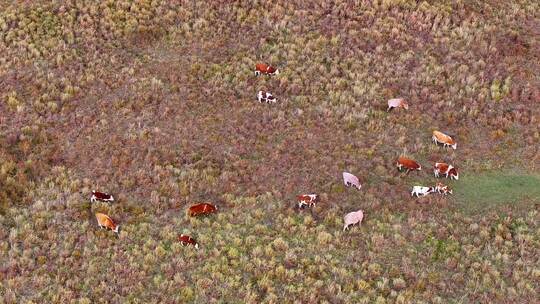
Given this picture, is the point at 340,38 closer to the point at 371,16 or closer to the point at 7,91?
the point at 371,16

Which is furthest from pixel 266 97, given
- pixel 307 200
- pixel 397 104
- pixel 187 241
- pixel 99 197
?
pixel 187 241

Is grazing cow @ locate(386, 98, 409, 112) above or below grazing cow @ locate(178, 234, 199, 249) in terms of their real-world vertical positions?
above

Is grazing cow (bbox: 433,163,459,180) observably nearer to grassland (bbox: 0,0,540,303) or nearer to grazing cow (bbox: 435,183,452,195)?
grassland (bbox: 0,0,540,303)

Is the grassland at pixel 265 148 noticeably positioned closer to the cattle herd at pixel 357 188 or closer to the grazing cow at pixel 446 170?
the cattle herd at pixel 357 188

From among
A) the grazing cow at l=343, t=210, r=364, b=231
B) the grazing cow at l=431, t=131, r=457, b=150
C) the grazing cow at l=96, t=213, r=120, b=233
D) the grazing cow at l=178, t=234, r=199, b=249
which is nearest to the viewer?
the grazing cow at l=178, t=234, r=199, b=249

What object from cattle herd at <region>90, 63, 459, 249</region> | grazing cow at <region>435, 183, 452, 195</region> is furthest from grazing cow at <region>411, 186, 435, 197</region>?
grazing cow at <region>435, 183, 452, 195</region>

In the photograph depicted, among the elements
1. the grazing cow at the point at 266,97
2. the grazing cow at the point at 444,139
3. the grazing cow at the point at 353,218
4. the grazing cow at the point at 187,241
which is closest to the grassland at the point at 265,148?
the grazing cow at the point at 187,241

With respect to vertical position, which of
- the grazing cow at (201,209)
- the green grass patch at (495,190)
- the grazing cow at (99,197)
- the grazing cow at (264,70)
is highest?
the grazing cow at (264,70)
